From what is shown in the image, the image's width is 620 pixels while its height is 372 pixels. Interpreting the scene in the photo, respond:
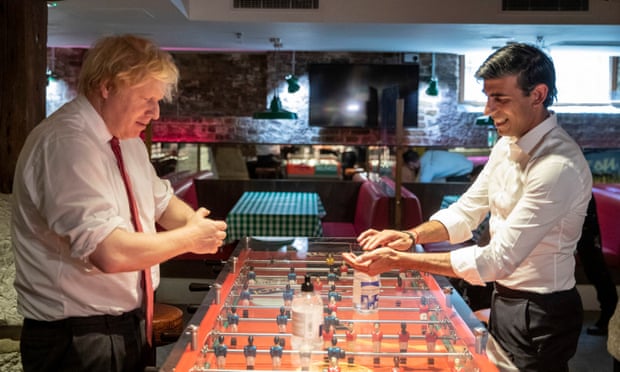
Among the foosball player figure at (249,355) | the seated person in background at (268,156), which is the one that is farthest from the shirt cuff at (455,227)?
the seated person in background at (268,156)

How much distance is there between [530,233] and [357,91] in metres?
8.45

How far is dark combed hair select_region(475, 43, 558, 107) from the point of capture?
247 centimetres

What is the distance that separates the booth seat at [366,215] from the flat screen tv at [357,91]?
2.82 meters

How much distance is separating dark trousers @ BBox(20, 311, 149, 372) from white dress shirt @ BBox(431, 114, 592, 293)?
1.21 m

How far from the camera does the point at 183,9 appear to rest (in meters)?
6.81

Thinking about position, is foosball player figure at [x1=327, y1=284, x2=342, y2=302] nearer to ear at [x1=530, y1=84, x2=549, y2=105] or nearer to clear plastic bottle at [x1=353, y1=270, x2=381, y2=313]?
clear plastic bottle at [x1=353, y1=270, x2=381, y2=313]

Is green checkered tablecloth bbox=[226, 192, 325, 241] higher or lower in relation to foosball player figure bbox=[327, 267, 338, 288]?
lower

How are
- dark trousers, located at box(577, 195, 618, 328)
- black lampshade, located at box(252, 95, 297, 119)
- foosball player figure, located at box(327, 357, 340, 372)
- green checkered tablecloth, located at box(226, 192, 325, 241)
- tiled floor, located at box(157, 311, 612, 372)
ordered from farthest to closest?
black lampshade, located at box(252, 95, 297, 119) → green checkered tablecloth, located at box(226, 192, 325, 241) → dark trousers, located at box(577, 195, 618, 328) → tiled floor, located at box(157, 311, 612, 372) → foosball player figure, located at box(327, 357, 340, 372)

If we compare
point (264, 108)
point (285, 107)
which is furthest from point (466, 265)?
point (264, 108)

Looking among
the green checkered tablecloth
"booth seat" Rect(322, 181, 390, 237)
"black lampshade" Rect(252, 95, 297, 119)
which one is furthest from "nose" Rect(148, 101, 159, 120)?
"black lampshade" Rect(252, 95, 297, 119)

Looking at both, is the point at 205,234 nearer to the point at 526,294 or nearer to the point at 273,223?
the point at 526,294

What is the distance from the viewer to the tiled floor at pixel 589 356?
473 centimetres

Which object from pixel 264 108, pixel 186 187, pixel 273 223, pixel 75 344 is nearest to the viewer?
pixel 75 344

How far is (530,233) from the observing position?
7.70 ft
